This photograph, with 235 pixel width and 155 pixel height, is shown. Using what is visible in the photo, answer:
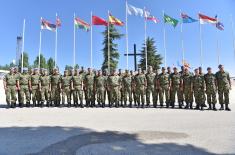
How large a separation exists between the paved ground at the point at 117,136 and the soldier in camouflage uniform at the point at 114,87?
4.66 meters

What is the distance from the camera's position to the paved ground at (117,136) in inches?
210

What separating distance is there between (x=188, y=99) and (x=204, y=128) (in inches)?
222

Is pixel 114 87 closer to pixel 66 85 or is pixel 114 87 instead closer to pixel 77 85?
pixel 77 85

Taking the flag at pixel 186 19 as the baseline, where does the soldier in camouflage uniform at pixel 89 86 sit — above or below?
below

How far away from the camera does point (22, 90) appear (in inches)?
540

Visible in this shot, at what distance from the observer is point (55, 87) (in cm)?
1411

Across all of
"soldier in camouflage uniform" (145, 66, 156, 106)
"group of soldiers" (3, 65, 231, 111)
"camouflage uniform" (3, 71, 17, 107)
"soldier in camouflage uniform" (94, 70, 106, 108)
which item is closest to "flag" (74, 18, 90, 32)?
"group of soldiers" (3, 65, 231, 111)

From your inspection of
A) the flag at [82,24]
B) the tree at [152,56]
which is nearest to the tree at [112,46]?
the tree at [152,56]

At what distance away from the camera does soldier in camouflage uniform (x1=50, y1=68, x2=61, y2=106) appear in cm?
1412

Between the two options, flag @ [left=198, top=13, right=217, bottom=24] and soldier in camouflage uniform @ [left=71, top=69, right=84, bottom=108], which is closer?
soldier in camouflage uniform @ [left=71, top=69, right=84, bottom=108]

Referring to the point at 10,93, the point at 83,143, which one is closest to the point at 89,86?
the point at 10,93

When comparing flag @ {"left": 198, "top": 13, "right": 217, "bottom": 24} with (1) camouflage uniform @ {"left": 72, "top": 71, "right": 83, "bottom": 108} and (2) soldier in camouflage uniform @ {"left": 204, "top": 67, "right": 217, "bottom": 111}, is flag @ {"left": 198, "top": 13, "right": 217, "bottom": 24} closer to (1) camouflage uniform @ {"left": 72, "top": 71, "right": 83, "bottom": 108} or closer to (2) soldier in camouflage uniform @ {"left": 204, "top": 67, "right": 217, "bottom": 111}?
(2) soldier in camouflage uniform @ {"left": 204, "top": 67, "right": 217, "bottom": 111}

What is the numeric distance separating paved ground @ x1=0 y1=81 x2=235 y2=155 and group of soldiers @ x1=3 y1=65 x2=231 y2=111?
4.15 meters

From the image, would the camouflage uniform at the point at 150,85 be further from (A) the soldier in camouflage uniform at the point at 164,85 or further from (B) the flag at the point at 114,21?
(B) the flag at the point at 114,21
